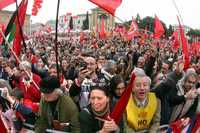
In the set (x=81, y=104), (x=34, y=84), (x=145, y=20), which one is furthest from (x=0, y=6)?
(x=145, y=20)

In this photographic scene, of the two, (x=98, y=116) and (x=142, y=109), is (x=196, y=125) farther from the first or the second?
(x=98, y=116)

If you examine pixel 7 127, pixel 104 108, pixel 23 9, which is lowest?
pixel 7 127

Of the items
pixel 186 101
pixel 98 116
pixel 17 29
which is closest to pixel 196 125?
pixel 186 101

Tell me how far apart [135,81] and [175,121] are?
1.08 meters

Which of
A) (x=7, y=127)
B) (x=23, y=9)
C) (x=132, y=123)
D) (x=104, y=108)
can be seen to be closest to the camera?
(x=104, y=108)

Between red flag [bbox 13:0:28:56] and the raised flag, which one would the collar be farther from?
red flag [bbox 13:0:28:56]

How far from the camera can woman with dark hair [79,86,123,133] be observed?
15.8 ft

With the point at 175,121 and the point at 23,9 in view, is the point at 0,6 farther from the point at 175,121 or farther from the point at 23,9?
the point at 175,121

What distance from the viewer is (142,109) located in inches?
210

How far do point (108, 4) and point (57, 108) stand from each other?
11.3 ft

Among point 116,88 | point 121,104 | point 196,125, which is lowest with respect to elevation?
point 196,125

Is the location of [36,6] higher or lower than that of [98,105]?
higher

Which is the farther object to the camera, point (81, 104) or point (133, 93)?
point (81, 104)

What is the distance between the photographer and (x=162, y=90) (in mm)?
6051
